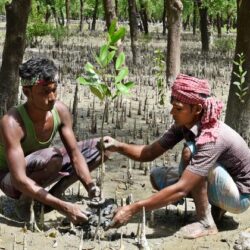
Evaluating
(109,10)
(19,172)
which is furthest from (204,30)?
(19,172)

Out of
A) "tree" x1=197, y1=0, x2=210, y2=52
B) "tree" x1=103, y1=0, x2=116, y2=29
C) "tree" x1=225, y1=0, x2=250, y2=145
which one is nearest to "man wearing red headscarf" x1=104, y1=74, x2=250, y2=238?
"tree" x1=225, y1=0, x2=250, y2=145

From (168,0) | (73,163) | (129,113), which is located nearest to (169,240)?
(73,163)

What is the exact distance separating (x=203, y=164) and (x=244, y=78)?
7.75ft

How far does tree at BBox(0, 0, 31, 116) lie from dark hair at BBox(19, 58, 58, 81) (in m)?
2.95

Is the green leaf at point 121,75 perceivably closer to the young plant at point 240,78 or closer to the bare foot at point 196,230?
the bare foot at point 196,230

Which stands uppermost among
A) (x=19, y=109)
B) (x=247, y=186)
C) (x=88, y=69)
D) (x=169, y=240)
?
(x=88, y=69)

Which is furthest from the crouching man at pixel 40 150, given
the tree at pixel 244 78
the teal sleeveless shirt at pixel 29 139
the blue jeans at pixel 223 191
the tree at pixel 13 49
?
the tree at pixel 13 49

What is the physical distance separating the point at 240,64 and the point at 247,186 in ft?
6.29

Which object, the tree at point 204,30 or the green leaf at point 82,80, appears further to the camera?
the tree at point 204,30

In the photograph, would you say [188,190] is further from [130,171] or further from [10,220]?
[130,171]

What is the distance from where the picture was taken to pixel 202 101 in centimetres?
315

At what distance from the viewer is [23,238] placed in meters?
3.15

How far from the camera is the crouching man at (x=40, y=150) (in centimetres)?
316

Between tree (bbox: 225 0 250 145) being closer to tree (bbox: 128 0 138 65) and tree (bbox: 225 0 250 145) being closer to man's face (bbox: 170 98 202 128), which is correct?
man's face (bbox: 170 98 202 128)
